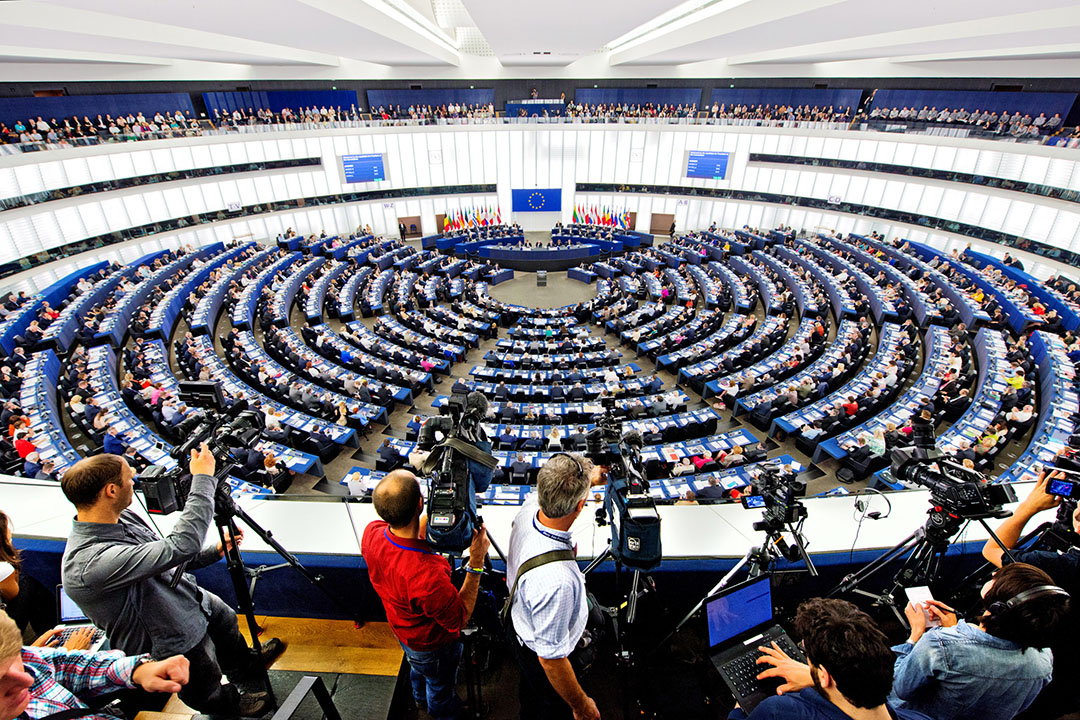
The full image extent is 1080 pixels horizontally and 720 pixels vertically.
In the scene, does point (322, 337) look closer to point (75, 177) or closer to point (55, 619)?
point (55, 619)

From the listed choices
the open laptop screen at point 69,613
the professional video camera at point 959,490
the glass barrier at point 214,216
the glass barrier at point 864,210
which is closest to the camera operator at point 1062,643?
the professional video camera at point 959,490

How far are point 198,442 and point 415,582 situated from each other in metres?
1.69

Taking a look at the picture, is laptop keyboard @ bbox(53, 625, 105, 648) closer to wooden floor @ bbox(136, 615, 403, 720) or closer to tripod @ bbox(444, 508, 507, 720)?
wooden floor @ bbox(136, 615, 403, 720)

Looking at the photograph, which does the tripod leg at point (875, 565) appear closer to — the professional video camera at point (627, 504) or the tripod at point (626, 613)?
the tripod at point (626, 613)

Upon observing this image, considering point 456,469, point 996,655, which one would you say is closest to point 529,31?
point 456,469

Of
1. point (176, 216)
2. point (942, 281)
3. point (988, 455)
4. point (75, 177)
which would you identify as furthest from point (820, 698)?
point (176, 216)

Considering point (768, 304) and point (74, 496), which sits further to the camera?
point (768, 304)

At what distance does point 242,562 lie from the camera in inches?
127

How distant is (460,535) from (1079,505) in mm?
3836

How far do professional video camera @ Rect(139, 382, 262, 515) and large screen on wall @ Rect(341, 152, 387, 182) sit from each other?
98.5 feet

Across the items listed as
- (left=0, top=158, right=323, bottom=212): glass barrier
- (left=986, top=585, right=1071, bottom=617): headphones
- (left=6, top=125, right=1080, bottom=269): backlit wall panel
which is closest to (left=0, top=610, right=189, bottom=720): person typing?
(left=986, top=585, right=1071, bottom=617): headphones

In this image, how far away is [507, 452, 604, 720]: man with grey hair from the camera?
2.28m

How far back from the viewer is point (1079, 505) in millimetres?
2977

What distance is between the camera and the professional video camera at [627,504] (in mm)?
2559
